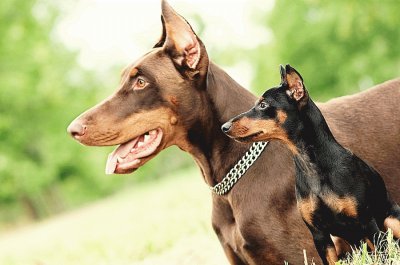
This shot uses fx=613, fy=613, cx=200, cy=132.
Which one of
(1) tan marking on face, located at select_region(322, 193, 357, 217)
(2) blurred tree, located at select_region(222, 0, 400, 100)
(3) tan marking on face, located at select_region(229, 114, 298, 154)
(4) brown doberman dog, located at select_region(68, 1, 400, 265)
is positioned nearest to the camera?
(1) tan marking on face, located at select_region(322, 193, 357, 217)

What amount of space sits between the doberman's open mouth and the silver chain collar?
0.49 metres

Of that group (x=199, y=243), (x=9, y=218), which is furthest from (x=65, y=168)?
(x=199, y=243)

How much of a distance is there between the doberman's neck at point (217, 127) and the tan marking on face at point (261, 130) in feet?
1.04

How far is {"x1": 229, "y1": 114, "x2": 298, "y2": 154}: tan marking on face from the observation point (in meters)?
3.46

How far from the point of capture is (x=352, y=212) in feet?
10.9

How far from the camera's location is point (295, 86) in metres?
3.63

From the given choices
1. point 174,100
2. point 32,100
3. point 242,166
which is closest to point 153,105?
point 174,100

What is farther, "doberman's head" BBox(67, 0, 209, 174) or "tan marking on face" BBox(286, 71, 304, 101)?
"doberman's head" BBox(67, 0, 209, 174)

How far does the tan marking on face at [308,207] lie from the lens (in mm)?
3371

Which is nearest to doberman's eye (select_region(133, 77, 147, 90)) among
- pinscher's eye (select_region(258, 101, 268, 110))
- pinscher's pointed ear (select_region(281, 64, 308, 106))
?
pinscher's eye (select_region(258, 101, 268, 110))

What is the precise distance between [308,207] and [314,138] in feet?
1.33

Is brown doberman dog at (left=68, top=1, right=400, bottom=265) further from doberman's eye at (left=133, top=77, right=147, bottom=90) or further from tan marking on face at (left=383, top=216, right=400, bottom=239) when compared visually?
tan marking on face at (left=383, top=216, right=400, bottom=239)

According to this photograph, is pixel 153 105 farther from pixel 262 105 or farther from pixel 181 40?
pixel 262 105

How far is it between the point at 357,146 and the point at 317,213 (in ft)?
2.67
